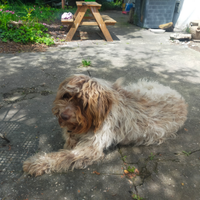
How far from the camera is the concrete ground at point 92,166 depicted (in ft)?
6.62

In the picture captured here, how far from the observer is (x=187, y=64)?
5613 mm

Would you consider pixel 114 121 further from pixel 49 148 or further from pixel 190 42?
pixel 190 42

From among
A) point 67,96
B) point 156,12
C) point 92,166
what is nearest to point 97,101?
point 67,96

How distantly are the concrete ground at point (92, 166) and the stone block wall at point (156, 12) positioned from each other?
229 inches

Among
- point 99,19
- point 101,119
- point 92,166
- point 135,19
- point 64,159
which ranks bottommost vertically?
point 92,166

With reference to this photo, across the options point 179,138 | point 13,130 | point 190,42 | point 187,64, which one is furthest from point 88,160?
point 190,42

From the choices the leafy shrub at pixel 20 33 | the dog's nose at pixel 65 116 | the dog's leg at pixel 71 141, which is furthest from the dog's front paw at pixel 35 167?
the leafy shrub at pixel 20 33

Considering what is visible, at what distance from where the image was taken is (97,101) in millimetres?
1979

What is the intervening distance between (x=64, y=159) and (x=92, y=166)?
37cm

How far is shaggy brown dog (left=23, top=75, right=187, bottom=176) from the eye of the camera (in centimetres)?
200

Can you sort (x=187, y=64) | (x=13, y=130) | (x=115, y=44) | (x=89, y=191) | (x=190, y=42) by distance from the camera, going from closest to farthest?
(x=89, y=191) → (x=13, y=130) → (x=187, y=64) → (x=115, y=44) → (x=190, y=42)

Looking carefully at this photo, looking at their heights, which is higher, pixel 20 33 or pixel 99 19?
pixel 99 19

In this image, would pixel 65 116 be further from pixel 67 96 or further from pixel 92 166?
pixel 92 166

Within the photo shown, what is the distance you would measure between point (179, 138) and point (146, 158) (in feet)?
2.39
